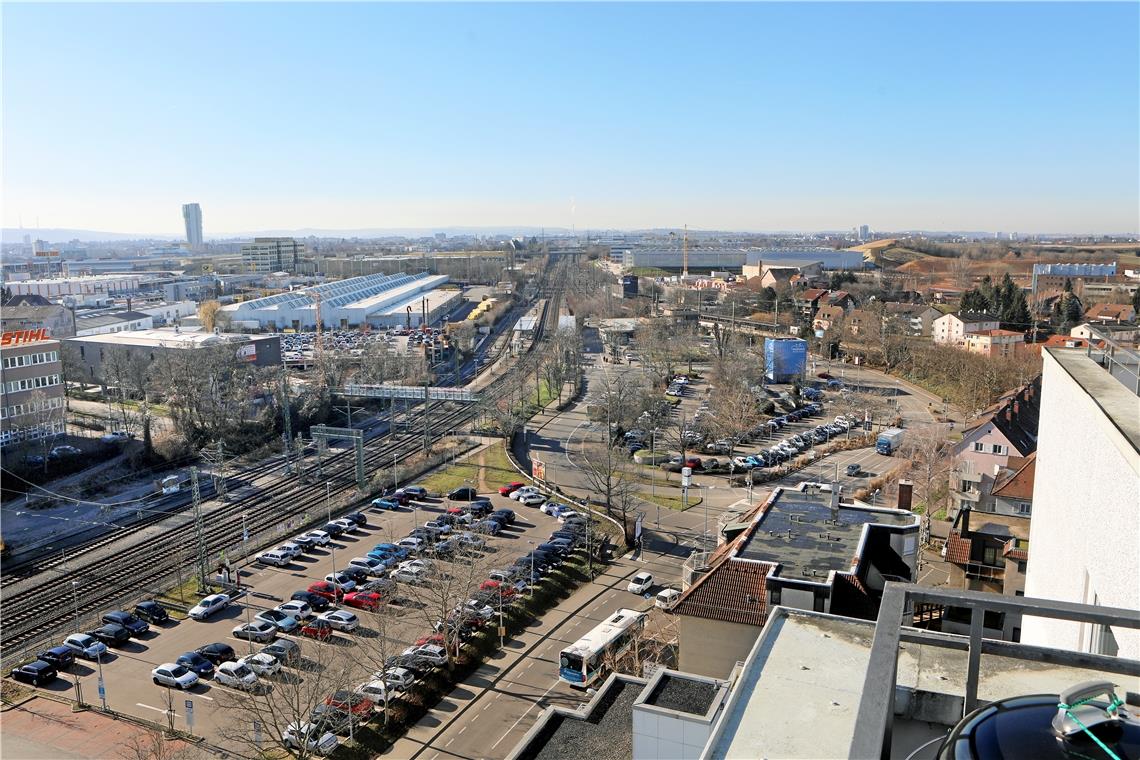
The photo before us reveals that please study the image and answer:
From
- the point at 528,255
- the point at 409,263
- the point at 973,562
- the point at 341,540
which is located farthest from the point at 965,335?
the point at 528,255

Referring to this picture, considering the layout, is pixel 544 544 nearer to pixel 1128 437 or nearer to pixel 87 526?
pixel 87 526

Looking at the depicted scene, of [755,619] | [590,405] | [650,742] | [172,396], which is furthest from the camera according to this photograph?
[590,405]

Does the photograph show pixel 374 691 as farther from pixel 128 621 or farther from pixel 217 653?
pixel 128 621

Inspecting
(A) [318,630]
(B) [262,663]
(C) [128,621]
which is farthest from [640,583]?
(C) [128,621]

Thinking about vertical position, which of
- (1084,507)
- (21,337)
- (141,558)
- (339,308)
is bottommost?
(141,558)

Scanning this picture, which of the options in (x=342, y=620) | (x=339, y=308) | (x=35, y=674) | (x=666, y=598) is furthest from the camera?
(x=339, y=308)

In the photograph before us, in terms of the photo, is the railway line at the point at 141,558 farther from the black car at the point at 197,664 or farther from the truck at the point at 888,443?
the truck at the point at 888,443

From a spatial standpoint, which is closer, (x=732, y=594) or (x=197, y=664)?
(x=732, y=594)
